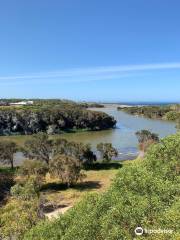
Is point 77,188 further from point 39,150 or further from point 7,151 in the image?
point 7,151

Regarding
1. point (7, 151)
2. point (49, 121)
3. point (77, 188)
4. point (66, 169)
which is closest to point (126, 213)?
point (66, 169)

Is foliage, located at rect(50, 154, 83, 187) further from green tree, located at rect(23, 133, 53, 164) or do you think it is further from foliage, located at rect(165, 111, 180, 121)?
foliage, located at rect(165, 111, 180, 121)

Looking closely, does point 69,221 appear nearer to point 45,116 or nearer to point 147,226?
point 147,226

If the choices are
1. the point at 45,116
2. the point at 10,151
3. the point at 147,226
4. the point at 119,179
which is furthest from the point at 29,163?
the point at 45,116

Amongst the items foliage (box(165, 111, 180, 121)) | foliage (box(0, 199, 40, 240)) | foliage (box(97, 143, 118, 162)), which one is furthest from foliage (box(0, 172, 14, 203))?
foliage (box(165, 111, 180, 121))

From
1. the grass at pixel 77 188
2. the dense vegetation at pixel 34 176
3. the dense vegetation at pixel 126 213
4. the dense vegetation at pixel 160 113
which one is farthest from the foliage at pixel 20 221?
the dense vegetation at pixel 160 113
